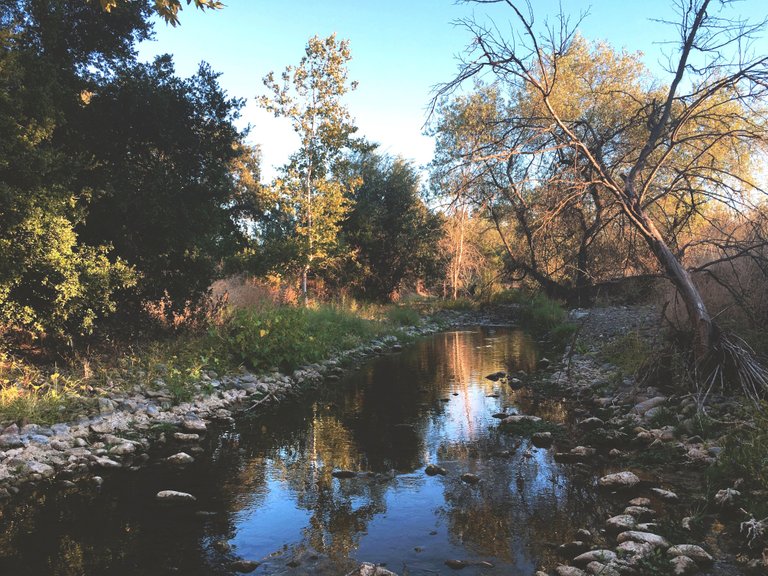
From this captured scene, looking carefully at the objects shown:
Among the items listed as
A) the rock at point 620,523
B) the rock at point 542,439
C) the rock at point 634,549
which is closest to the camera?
the rock at point 634,549

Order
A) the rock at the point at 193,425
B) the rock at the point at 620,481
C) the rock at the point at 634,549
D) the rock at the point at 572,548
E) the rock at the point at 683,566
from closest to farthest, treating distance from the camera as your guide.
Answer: the rock at the point at 683,566 → the rock at the point at 634,549 → the rock at the point at 572,548 → the rock at the point at 620,481 → the rock at the point at 193,425

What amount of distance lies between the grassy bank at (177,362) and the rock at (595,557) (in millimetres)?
7232

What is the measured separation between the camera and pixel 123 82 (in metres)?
10.6

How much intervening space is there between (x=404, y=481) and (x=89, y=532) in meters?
3.41

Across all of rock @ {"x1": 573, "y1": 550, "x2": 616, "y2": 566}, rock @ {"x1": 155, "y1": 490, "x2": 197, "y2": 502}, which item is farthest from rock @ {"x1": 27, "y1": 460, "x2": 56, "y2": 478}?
rock @ {"x1": 573, "y1": 550, "x2": 616, "y2": 566}

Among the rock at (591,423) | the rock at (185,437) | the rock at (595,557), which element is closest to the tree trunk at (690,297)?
the rock at (591,423)

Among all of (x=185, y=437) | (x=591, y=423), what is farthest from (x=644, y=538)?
(x=185, y=437)

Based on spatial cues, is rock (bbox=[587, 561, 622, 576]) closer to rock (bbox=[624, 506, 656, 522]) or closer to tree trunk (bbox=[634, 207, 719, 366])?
rock (bbox=[624, 506, 656, 522])

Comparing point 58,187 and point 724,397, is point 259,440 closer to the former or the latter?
point 58,187

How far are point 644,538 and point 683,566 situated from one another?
425mm

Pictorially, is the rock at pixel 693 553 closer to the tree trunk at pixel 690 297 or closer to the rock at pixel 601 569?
the rock at pixel 601 569

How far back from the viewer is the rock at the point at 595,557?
440 centimetres

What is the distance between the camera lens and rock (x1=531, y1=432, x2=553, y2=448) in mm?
7762

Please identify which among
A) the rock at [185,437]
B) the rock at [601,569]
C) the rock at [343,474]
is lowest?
the rock at [601,569]
